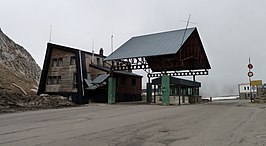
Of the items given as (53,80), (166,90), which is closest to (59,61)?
(53,80)

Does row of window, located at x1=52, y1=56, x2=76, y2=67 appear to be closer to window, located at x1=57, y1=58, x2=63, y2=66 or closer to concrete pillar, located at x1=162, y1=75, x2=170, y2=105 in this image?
window, located at x1=57, y1=58, x2=63, y2=66

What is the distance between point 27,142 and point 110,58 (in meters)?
24.4

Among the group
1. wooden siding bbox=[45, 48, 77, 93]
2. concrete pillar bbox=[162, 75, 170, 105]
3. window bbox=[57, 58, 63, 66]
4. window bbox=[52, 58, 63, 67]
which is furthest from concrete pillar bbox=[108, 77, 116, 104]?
window bbox=[52, 58, 63, 67]

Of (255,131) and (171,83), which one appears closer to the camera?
(255,131)

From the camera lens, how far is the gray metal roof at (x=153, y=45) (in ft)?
92.2

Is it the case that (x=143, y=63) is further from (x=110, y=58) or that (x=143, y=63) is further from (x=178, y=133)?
(x=178, y=133)

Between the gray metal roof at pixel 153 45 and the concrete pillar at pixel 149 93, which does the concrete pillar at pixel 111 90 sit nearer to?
the gray metal roof at pixel 153 45

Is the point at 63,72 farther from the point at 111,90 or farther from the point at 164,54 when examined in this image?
the point at 164,54

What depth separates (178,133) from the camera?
8891 millimetres

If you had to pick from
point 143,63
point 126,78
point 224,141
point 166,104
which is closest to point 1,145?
point 224,141

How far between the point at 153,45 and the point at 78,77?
423 inches

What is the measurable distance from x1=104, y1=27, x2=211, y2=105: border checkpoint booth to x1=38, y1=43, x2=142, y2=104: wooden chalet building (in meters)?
2.64

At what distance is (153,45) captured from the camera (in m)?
31.2

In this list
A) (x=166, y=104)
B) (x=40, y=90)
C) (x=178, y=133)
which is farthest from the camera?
(x=40, y=90)
